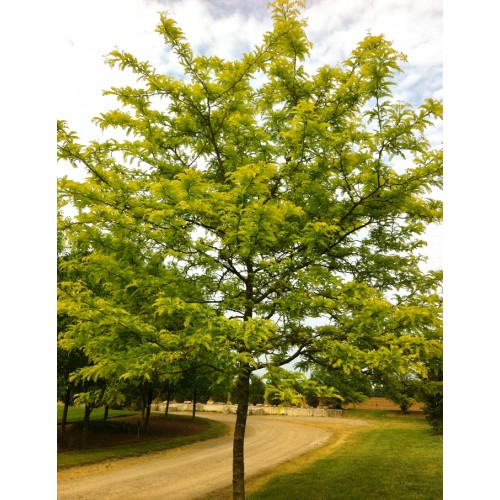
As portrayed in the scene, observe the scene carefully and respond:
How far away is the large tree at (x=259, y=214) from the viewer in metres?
5.95

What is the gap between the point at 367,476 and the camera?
1261cm

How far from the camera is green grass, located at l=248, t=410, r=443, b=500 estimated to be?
10.4 meters

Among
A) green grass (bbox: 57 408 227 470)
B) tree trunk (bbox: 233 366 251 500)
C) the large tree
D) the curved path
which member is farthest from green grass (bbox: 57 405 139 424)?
the large tree

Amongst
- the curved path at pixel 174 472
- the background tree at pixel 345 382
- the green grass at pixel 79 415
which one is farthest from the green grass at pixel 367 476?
the green grass at pixel 79 415

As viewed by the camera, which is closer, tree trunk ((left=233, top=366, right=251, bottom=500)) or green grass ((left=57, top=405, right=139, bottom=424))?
tree trunk ((left=233, top=366, right=251, bottom=500))

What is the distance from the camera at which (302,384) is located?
5.59 meters

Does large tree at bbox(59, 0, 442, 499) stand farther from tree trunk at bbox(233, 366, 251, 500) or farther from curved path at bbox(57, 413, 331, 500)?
curved path at bbox(57, 413, 331, 500)

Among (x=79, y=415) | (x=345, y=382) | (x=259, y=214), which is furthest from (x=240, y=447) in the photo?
(x=79, y=415)

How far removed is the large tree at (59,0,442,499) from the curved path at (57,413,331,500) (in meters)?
5.07

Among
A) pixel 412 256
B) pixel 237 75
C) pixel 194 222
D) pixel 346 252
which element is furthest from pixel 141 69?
pixel 412 256

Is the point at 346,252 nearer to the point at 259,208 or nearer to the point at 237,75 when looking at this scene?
the point at 259,208

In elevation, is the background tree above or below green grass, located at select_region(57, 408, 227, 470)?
above

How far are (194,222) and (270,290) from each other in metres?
1.97
